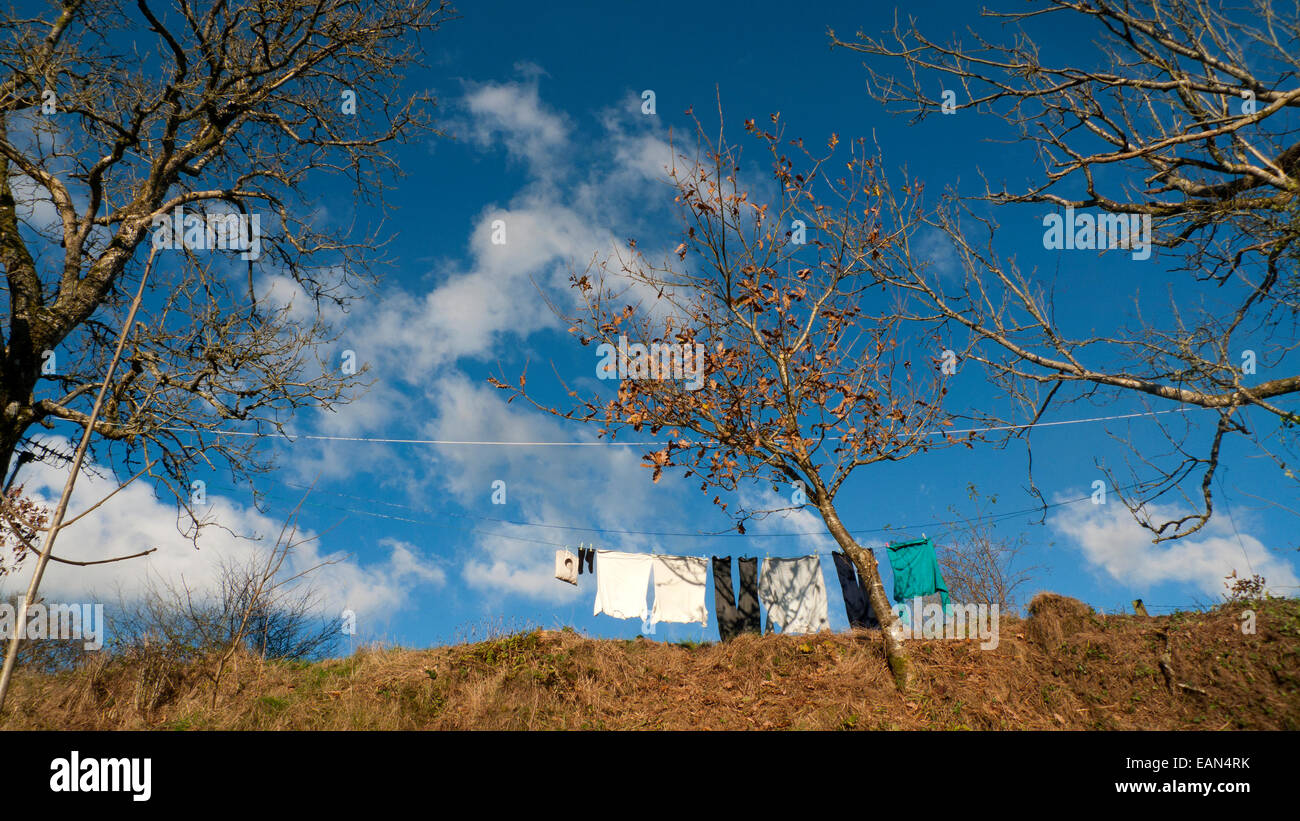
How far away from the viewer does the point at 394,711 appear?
10680 millimetres

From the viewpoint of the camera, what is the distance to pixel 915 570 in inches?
580

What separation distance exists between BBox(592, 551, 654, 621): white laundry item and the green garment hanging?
5358 mm

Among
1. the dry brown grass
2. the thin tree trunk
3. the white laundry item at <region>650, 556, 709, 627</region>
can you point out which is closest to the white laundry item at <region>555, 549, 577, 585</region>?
the white laundry item at <region>650, 556, 709, 627</region>

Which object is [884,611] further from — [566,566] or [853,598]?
[566,566]

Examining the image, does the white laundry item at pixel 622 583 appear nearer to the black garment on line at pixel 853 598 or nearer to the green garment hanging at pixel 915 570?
the black garment on line at pixel 853 598

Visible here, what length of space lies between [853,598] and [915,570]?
1.48 meters

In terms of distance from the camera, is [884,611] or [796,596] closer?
[884,611]

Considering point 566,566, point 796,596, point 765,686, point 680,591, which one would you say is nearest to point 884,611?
point 765,686

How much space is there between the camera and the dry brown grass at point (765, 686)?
385 inches

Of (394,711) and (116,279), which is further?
(394,711)
